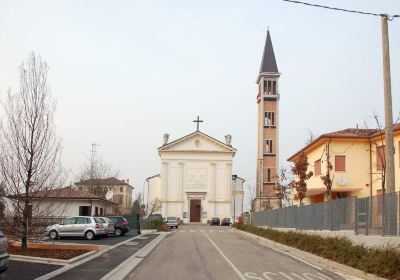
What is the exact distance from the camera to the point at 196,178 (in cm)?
9244

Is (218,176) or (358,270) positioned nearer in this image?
(358,270)

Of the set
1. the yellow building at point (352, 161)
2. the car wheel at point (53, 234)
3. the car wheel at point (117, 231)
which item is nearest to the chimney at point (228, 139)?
the yellow building at point (352, 161)

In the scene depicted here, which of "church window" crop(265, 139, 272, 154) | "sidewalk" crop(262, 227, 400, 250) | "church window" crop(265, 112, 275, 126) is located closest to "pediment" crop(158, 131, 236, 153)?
"church window" crop(265, 139, 272, 154)

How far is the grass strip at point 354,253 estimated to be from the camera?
14.2 m

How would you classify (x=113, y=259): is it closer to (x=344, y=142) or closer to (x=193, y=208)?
(x=344, y=142)

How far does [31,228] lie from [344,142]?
26525mm

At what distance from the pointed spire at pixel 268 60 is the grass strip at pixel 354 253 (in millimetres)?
69141

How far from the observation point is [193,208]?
92.0 metres

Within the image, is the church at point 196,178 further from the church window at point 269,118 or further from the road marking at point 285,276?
the road marking at point 285,276

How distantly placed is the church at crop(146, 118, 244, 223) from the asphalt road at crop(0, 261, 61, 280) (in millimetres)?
74245

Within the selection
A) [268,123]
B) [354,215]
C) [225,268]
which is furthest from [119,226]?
[268,123]

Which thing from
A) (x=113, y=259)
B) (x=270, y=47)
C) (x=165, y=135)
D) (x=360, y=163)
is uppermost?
(x=270, y=47)

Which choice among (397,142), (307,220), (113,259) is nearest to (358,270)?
(113,259)

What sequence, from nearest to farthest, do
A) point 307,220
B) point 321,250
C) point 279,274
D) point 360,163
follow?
point 279,274, point 321,250, point 307,220, point 360,163
